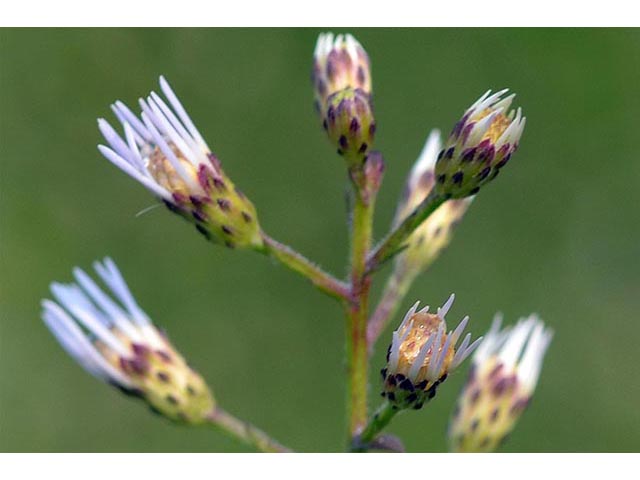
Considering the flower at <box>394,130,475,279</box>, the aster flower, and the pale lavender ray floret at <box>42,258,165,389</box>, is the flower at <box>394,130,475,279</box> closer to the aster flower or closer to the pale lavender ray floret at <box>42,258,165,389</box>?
the aster flower

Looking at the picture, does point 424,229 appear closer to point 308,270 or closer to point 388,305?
point 388,305

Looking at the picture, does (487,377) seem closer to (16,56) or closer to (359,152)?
(359,152)

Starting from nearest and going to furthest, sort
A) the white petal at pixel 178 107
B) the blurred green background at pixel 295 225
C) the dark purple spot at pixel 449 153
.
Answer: the white petal at pixel 178 107 < the dark purple spot at pixel 449 153 < the blurred green background at pixel 295 225

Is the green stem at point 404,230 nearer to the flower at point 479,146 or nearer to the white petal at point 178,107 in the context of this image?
the flower at point 479,146

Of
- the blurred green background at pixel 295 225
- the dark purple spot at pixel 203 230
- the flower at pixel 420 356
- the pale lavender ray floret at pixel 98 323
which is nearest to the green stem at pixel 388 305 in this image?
the flower at pixel 420 356

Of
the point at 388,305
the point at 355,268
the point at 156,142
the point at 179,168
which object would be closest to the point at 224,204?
the point at 179,168

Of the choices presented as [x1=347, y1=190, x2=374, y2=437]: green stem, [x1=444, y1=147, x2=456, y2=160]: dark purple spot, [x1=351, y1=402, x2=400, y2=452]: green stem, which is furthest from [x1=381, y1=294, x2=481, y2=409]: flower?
[x1=444, y1=147, x2=456, y2=160]: dark purple spot

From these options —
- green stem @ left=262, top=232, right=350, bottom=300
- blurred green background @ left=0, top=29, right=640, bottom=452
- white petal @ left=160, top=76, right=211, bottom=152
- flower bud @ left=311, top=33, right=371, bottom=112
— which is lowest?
green stem @ left=262, top=232, right=350, bottom=300
